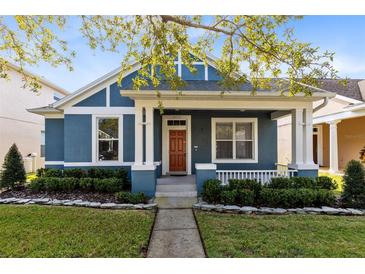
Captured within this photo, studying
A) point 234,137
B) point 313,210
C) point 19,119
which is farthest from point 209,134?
point 19,119

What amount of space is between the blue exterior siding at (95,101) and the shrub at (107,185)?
129 inches

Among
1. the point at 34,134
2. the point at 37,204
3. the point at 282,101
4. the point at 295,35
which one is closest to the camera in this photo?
the point at 295,35

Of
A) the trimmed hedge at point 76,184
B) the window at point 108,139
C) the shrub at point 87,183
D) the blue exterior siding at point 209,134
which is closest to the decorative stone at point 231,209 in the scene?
the trimmed hedge at point 76,184

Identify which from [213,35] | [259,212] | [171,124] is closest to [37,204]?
[171,124]

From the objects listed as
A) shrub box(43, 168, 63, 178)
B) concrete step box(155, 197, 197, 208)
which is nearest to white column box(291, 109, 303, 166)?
concrete step box(155, 197, 197, 208)

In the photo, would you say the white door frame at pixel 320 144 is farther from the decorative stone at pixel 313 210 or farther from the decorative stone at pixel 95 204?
the decorative stone at pixel 95 204

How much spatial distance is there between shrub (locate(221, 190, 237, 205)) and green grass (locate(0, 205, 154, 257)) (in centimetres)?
207

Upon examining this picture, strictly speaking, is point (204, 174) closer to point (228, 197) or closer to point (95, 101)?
point (228, 197)

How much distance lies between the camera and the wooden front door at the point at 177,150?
33.2ft

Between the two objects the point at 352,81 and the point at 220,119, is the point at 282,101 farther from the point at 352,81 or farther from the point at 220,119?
the point at 352,81

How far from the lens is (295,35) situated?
532 centimetres

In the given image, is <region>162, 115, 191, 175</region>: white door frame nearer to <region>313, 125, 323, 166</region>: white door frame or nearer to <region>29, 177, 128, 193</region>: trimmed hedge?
<region>29, 177, 128, 193</region>: trimmed hedge

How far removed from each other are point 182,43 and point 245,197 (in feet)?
14.7
